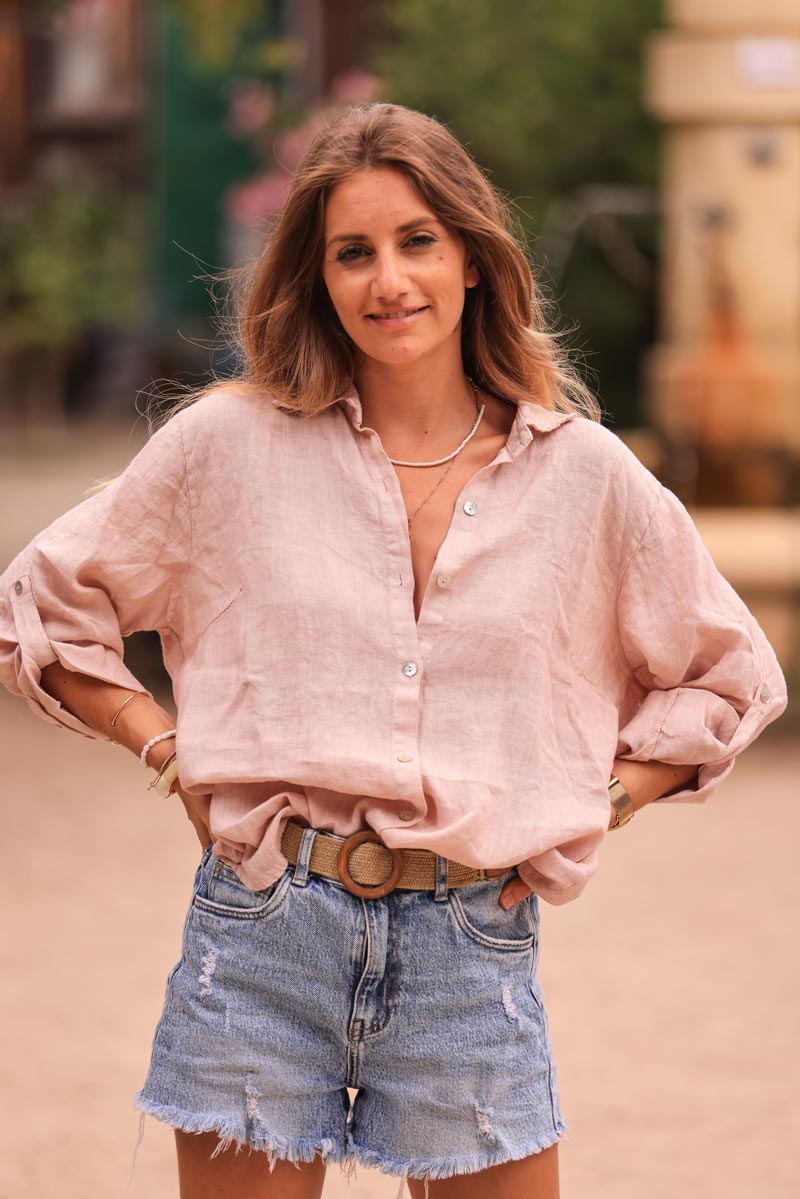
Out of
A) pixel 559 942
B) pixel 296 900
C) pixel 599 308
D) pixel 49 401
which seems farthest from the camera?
pixel 49 401

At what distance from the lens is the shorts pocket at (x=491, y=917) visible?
240 centimetres

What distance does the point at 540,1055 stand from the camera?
8.12 feet

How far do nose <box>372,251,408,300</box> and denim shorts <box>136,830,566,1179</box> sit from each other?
0.66 metres

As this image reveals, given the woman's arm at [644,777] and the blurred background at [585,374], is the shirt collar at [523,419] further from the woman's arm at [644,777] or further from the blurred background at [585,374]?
the blurred background at [585,374]

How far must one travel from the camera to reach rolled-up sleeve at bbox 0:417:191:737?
2.53 metres

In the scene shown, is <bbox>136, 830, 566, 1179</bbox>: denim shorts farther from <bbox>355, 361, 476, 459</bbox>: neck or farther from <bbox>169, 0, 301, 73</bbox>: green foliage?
<bbox>169, 0, 301, 73</bbox>: green foliage

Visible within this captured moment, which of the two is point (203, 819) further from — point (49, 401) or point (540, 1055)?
point (49, 401)

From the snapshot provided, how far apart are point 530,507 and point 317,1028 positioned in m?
0.68

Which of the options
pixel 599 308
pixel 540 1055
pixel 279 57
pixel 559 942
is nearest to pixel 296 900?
pixel 540 1055

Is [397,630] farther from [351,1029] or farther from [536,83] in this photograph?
[536,83]

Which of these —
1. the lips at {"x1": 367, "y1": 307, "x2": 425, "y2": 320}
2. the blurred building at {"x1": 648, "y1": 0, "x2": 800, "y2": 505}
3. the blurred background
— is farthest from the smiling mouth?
the blurred building at {"x1": 648, "y1": 0, "x2": 800, "y2": 505}

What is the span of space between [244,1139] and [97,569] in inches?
28.9

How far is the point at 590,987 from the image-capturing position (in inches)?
203

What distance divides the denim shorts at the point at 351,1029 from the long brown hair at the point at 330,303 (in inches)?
24.4
